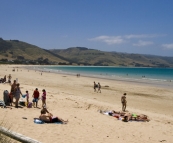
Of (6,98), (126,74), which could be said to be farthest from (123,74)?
(6,98)

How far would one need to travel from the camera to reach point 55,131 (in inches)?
382

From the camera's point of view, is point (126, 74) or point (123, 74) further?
point (126, 74)

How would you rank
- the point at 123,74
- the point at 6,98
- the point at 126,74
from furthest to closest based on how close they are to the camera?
the point at 126,74 < the point at 123,74 < the point at 6,98

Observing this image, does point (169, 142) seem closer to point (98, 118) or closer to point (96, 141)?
point (96, 141)

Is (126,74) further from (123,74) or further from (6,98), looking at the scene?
(6,98)

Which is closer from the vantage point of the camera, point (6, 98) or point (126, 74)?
point (6, 98)

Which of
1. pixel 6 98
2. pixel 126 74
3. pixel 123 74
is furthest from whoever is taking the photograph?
pixel 126 74

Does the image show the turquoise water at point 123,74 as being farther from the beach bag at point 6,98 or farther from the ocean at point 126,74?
the beach bag at point 6,98

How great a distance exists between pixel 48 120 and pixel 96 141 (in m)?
2.96

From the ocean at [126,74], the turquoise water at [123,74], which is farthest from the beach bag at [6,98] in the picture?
the turquoise water at [123,74]

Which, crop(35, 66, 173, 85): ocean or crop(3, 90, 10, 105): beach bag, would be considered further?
crop(35, 66, 173, 85): ocean

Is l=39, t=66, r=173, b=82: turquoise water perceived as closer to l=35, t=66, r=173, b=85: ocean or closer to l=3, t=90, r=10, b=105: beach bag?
l=35, t=66, r=173, b=85: ocean

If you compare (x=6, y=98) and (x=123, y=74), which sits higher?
(x=6, y=98)

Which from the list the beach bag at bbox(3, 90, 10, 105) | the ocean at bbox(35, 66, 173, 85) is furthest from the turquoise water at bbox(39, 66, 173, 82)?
the beach bag at bbox(3, 90, 10, 105)
